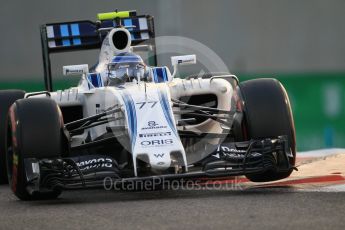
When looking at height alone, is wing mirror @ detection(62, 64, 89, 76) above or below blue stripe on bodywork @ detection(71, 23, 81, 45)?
below

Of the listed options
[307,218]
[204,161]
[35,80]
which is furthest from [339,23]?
[307,218]

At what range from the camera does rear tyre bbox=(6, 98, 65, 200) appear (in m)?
9.31

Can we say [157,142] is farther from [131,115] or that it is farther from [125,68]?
[125,68]

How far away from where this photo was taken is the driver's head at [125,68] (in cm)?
1090

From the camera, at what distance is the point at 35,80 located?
18516mm

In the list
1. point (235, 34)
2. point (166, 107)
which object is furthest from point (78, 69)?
point (235, 34)

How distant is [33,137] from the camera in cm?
933

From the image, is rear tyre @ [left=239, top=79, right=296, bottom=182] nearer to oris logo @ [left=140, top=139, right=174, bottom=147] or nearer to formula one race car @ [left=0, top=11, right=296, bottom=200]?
formula one race car @ [left=0, top=11, right=296, bottom=200]

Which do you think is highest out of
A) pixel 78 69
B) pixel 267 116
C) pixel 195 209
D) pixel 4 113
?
pixel 78 69

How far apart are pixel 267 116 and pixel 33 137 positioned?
2340 millimetres

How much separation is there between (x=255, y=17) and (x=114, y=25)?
806 centimetres

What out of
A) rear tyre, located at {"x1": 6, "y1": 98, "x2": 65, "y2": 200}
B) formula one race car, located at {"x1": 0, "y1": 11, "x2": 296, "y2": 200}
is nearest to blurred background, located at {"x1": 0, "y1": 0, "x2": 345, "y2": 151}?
formula one race car, located at {"x1": 0, "y1": 11, "x2": 296, "y2": 200}

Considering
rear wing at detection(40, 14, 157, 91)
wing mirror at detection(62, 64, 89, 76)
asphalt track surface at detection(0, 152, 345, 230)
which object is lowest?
asphalt track surface at detection(0, 152, 345, 230)

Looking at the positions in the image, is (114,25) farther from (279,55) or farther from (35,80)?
(279,55)
